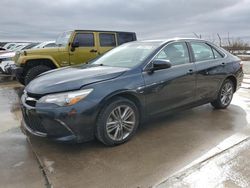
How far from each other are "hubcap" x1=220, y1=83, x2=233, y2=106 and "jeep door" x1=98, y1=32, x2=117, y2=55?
436 cm

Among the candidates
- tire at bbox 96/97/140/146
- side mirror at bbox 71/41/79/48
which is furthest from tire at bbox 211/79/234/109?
side mirror at bbox 71/41/79/48

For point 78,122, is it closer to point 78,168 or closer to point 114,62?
point 78,168

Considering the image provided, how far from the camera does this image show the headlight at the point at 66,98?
3127 mm

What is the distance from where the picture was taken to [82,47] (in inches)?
321

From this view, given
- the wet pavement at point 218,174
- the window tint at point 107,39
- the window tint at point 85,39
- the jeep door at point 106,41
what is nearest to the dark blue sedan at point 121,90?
the wet pavement at point 218,174

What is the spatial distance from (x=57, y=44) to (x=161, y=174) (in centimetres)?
652

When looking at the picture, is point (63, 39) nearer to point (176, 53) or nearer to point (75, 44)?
point (75, 44)

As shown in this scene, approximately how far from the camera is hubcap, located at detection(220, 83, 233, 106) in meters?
5.27

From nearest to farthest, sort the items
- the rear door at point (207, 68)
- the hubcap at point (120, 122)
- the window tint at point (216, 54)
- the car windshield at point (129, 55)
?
the hubcap at point (120, 122), the car windshield at point (129, 55), the rear door at point (207, 68), the window tint at point (216, 54)

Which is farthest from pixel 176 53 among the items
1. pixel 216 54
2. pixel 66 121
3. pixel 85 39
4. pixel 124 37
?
pixel 124 37

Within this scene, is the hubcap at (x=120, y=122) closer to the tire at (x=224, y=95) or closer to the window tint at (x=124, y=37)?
the tire at (x=224, y=95)

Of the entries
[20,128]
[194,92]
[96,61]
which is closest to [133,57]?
[96,61]

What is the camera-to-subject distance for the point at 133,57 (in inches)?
163

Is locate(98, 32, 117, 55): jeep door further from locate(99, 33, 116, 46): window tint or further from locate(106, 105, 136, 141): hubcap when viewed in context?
locate(106, 105, 136, 141): hubcap
